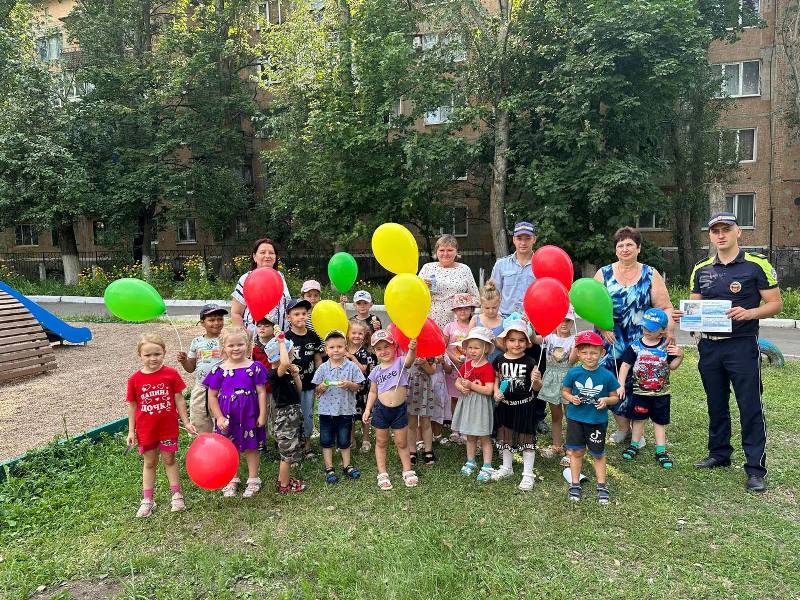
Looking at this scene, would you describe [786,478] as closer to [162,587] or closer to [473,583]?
[473,583]

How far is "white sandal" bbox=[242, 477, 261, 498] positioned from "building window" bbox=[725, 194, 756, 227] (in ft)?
72.7

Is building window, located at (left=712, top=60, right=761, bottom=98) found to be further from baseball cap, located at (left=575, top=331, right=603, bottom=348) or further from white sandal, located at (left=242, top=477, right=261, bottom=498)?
white sandal, located at (left=242, top=477, right=261, bottom=498)

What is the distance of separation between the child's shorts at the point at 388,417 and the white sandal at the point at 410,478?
0.38m

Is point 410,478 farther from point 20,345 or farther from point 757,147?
point 757,147

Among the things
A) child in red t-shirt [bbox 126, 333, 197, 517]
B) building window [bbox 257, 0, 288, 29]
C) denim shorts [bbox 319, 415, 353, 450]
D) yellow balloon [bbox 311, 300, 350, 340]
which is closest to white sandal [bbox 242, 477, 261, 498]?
child in red t-shirt [bbox 126, 333, 197, 517]

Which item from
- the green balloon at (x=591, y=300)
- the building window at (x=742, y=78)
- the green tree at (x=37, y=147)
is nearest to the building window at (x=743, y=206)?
the building window at (x=742, y=78)

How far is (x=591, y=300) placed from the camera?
413cm

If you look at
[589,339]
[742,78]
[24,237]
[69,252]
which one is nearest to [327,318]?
[589,339]

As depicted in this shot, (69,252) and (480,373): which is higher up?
(69,252)

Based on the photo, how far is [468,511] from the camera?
381cm

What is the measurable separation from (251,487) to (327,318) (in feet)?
4.83

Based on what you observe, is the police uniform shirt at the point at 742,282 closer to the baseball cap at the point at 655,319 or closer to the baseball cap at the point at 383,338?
the baseball cap at the point at 655,319

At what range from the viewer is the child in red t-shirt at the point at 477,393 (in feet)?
13.9

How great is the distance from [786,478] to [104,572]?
4948mm
